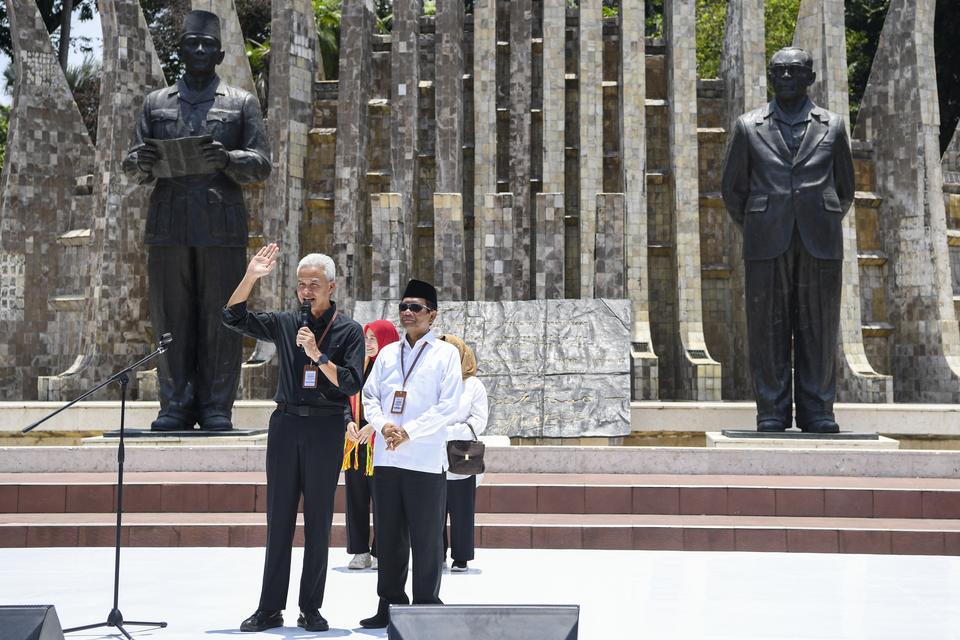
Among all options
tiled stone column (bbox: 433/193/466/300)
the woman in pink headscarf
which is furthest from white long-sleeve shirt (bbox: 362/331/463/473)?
tiled stone column (bbox: 433/193/466/300)

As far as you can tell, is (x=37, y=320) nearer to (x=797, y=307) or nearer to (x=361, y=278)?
(x=361, y=278)

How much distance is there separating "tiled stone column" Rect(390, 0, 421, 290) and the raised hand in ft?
43.5

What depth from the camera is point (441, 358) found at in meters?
5.04

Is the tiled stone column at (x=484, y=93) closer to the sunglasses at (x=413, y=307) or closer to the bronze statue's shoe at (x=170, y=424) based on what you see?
the bronze statue's shoe at (x=170, y=424)

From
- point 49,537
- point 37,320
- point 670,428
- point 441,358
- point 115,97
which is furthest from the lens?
point 37,320

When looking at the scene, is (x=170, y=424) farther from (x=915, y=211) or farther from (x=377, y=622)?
(x=915, y=211)

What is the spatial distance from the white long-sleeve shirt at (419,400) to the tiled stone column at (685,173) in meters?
13.5

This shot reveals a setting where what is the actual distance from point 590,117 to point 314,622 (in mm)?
14963

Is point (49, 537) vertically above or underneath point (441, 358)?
underneath

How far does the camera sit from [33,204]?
63.6 ft

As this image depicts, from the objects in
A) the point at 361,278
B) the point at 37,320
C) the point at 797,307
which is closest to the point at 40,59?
the point at 37,320

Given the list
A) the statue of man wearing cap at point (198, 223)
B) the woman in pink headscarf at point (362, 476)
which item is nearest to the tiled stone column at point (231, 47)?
the statue of man wearing cap at point (198, 223)

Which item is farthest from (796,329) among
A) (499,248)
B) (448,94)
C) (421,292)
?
(448,94)

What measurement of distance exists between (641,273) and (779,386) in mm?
9100
